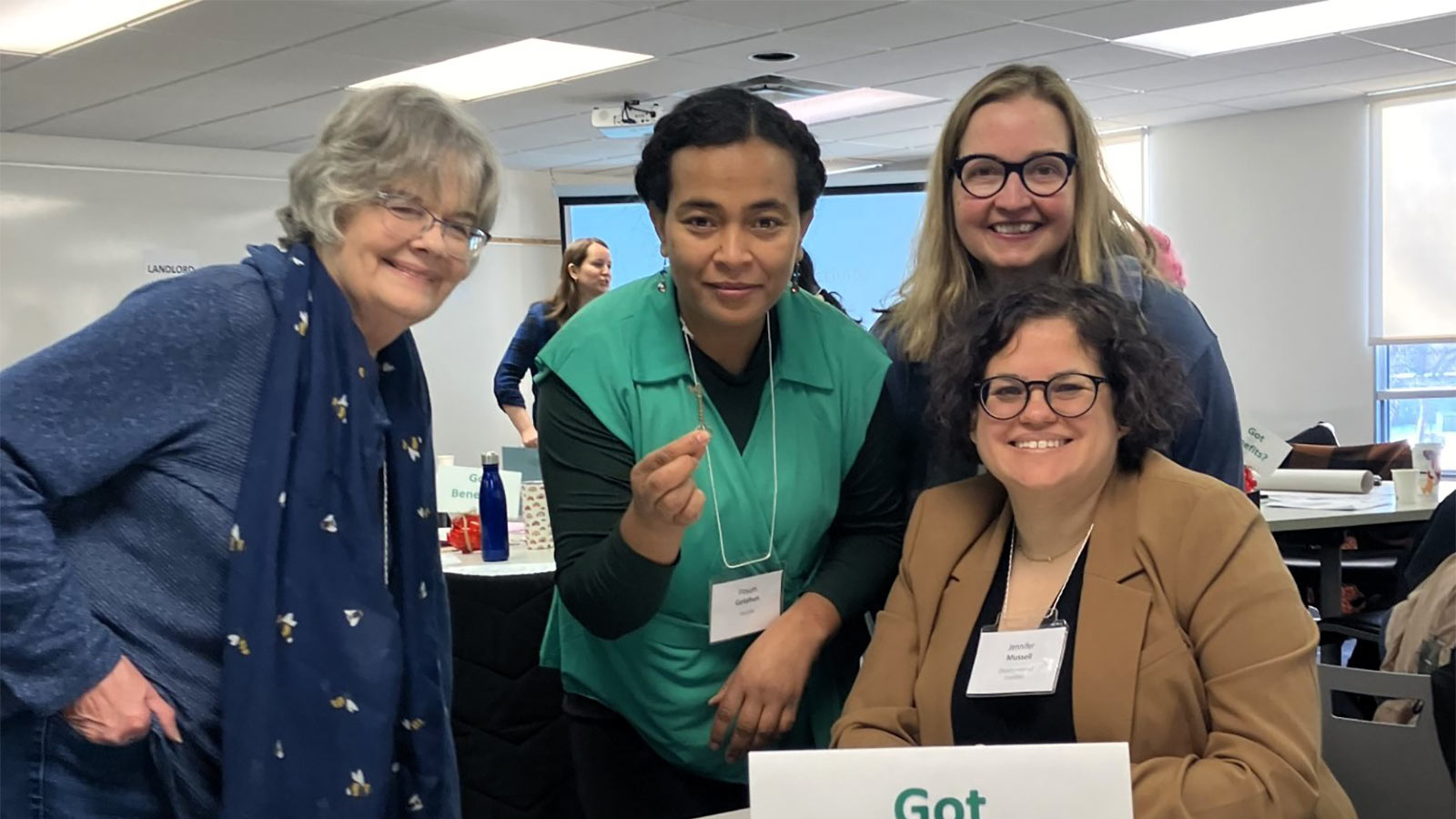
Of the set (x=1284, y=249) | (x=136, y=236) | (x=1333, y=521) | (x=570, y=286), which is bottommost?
(x=1333, y=521)

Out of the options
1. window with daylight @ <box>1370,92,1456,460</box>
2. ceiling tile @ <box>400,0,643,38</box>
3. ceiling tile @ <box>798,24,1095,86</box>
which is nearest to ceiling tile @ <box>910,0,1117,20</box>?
ceiling tile @ <box>798,24,1095,86</box>

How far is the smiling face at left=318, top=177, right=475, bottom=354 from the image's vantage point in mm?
1552

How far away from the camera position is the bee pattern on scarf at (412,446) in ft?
5.77

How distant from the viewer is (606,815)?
182 cm

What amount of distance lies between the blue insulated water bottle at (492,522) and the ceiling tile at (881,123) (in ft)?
17.9

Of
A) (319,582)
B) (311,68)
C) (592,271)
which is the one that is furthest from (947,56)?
(319,582)

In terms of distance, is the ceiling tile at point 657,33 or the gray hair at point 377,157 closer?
the gray hair at point 377,157

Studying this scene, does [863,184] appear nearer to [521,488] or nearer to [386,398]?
[521,488]

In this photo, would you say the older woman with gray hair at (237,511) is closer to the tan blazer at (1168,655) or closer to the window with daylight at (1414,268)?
the tan blazer at (1168,655)

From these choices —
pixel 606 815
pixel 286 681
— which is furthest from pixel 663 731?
pixel 286 681

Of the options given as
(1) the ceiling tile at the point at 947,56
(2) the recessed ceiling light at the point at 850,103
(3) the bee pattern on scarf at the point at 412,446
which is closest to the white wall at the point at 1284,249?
(2) the recessed ceiling light at the point at 850,103

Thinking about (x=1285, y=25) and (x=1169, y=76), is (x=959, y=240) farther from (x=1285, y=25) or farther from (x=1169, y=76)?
(x=1169, y=76)

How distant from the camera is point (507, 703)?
2969mm

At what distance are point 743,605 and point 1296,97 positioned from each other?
26.8 ft
